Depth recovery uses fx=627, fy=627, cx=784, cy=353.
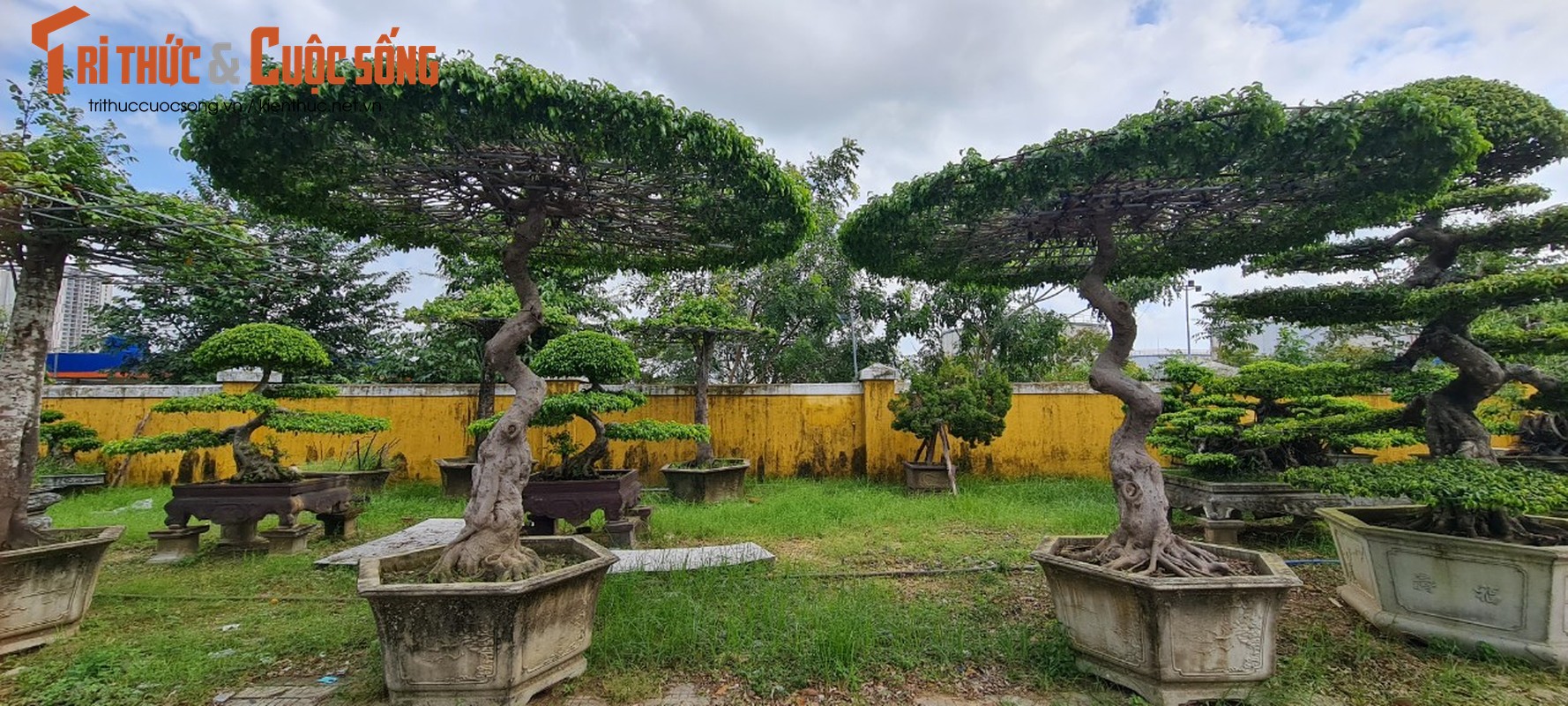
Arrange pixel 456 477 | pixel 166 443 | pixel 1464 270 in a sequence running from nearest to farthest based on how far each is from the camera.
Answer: pixel 1464 270 < pixel 166 443 < pixel 456 477

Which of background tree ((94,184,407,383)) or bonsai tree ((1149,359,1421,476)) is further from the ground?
background tree ((94,184,407,383))

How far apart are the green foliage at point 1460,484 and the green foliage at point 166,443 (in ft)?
21.0

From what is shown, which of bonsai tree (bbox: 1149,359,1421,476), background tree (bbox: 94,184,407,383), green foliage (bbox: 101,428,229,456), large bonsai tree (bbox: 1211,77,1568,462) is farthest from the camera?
background tree (bbox: 94,184,407,383)

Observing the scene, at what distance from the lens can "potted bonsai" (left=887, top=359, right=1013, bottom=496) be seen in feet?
21.5

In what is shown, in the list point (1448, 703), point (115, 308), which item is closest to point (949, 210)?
point (1448, 703)

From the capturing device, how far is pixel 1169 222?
2.97 m

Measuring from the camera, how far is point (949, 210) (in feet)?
8.97

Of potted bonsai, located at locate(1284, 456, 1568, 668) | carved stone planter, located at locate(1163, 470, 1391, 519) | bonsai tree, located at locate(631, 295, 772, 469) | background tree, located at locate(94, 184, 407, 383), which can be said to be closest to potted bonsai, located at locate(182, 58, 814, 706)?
potted bonsai, located at locate(1284, 456, 1568, 668)

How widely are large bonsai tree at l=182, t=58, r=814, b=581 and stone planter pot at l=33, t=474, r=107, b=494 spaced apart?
6.12m

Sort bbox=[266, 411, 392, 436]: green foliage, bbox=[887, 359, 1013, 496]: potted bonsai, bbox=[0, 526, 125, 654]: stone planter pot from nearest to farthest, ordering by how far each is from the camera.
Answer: bbox=[0, 526, 125, 654]: stone planter pot < bbox=[266, 411, 392, 436]: green foliage < bbox=[887, 359, 1013, 496]: potted bonsai

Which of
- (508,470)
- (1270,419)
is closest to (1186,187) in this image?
(508,470)

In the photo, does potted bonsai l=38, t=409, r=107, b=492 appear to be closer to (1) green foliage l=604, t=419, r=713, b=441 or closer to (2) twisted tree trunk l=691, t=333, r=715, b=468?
(1) green foliage l=604, t=419, r=713, b=441

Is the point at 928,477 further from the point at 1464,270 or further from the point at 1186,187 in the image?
the point at 1186,187

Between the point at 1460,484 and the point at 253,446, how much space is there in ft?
22.0
